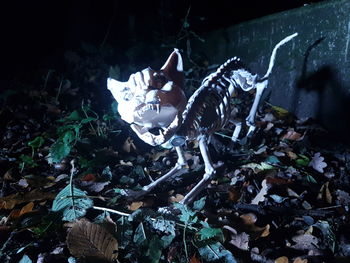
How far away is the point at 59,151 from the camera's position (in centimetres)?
172

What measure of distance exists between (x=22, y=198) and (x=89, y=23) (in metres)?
3.61

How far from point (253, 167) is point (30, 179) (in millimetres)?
1467

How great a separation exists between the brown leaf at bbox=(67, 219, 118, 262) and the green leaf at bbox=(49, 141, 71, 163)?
25.9 inches

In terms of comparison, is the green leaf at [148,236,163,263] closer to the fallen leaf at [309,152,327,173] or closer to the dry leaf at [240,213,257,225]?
the dry leaf at [240,213,257,225]

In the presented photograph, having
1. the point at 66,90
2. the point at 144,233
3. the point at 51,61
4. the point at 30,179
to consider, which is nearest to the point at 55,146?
the point at 30,179

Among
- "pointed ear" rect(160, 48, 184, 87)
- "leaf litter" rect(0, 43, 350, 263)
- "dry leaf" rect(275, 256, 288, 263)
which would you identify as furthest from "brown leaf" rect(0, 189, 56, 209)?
"dry leaf" rect(275, 256, 288, 263)

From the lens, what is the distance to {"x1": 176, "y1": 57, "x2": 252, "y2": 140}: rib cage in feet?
4.60

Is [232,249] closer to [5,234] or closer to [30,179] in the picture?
[5,234]

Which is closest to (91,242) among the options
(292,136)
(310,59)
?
(292,136)

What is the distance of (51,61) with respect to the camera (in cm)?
409

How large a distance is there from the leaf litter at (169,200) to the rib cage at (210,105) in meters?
0.38

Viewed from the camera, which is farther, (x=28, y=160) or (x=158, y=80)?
(x=28, y=160)

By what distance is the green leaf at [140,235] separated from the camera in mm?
1228

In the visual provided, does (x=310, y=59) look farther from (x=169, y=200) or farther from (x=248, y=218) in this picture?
(x=169, y=200)
